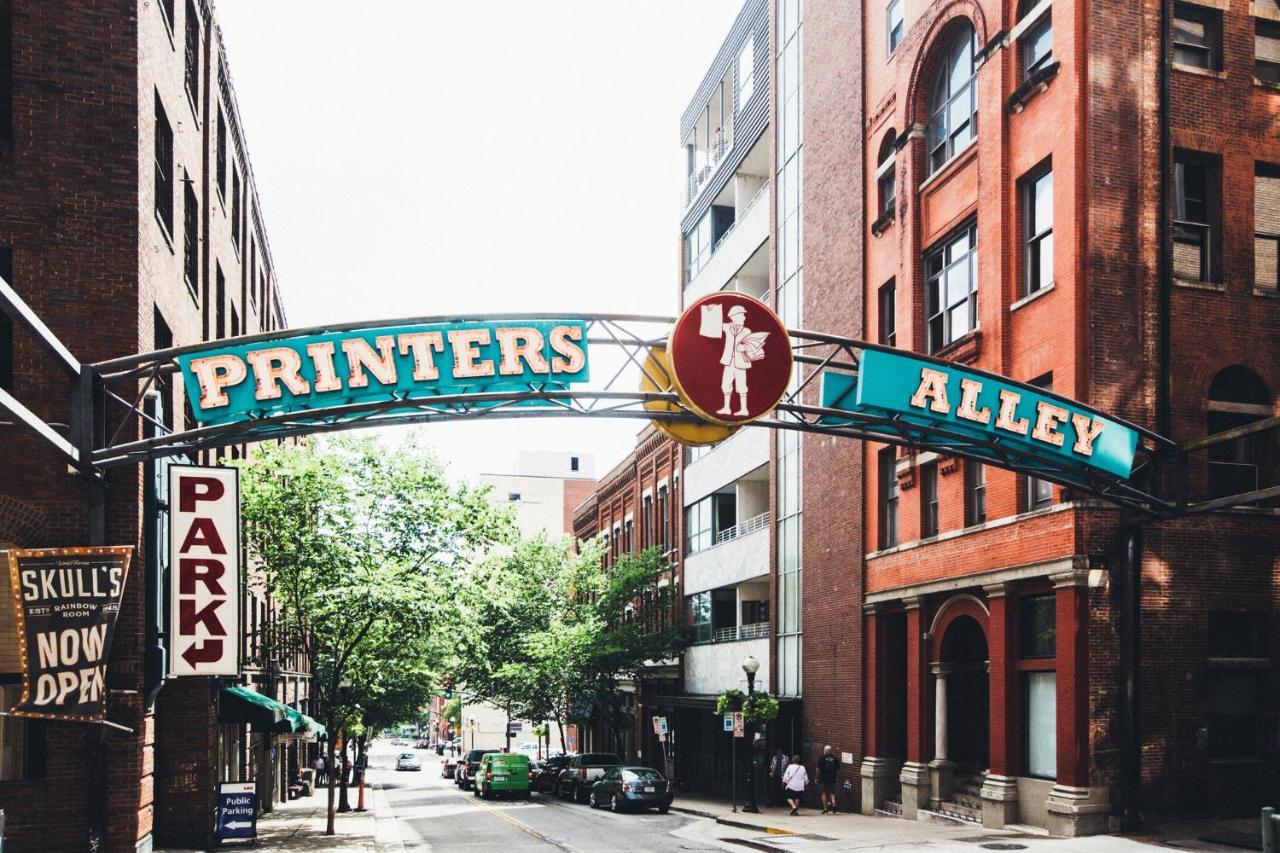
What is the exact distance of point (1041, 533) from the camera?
23359mm

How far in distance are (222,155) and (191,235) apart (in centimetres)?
633

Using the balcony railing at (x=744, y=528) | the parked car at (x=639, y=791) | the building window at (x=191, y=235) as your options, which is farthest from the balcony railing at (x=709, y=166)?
the building window at (x=191, y=235)

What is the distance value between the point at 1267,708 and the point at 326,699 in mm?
22159

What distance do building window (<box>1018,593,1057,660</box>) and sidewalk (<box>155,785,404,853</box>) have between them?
13313 mm

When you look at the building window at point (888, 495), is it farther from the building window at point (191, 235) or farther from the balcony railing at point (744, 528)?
the building window at point (191, 235)

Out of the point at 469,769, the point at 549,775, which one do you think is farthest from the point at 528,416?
the point at 469,769

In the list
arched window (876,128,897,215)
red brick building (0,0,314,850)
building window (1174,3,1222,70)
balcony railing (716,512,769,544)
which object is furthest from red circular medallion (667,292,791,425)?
balcony railing (716,512,769,544)

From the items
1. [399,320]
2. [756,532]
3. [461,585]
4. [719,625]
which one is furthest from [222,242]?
[719,625]

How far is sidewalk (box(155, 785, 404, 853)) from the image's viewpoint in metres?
26.6

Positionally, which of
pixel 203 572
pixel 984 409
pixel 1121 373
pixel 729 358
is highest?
pixel 1121 373

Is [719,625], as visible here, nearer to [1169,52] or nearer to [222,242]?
[222,242]

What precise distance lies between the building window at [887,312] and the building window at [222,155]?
16.2 metres

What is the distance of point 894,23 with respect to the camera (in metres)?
32.2

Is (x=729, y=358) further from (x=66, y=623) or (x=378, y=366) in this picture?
(x=66, y=623)
